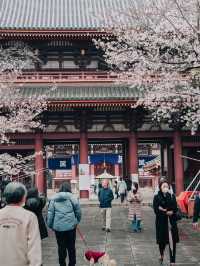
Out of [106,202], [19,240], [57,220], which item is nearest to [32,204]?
[57,220]

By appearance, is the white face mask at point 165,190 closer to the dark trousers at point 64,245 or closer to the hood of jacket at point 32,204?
the dark trousers at point 64,245

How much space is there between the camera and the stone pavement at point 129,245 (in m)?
10.3

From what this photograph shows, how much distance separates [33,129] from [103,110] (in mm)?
4182

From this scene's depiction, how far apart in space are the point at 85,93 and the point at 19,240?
20681 millimetres

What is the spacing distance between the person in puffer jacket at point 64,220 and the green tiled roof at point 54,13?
17297mm

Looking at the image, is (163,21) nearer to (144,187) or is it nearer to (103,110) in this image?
(103,110)

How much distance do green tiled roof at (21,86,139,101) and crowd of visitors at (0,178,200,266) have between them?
9823 millimetres

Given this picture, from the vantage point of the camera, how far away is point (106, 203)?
49.2 feet

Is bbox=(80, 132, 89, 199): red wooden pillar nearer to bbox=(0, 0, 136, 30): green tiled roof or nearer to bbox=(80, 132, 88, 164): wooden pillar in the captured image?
bbox=(80, 132, 88, 164): wooden pillar

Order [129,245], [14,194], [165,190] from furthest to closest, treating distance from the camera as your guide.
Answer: [129,245]
[165,190]
[14,194]

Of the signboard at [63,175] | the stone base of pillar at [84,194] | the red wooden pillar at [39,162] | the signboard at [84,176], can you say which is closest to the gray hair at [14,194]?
the red wooden pillar at [39,162]

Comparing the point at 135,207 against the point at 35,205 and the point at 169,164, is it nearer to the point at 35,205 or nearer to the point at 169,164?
the point at 35,205

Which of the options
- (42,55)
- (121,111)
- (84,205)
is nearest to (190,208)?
(84,205)

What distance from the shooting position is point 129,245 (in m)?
12.2
